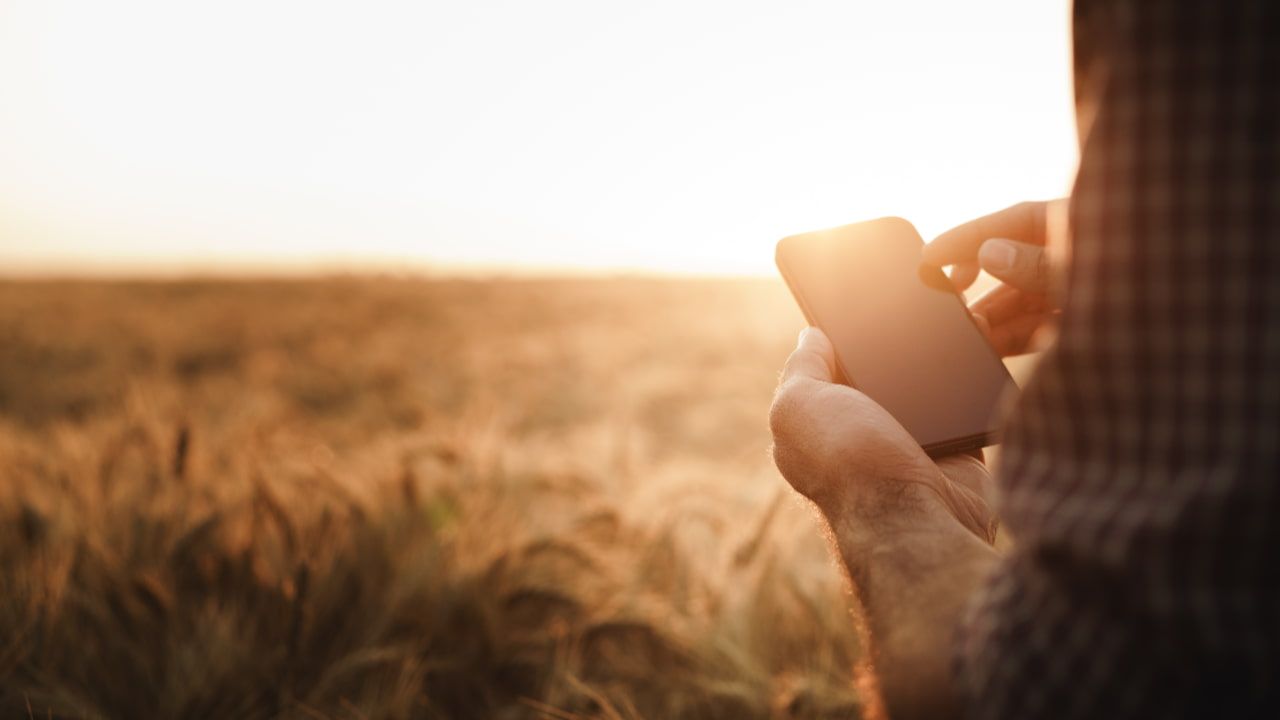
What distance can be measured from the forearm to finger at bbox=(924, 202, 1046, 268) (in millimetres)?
840

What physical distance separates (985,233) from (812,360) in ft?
1.72

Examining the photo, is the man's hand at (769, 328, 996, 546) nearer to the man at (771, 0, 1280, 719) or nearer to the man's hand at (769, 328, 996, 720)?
the man's hand at (769, 328, 996, 720)

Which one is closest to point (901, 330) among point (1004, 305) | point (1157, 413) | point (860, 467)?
point (1004, 305)

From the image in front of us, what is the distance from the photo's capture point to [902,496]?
103 cm

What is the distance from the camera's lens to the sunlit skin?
2.61 feet

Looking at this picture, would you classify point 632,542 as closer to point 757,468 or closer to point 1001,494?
point 757,468

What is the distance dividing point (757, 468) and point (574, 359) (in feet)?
20.2

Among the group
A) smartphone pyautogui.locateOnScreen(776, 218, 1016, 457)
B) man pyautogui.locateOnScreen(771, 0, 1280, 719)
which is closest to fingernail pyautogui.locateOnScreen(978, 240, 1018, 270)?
smartphone pyautogui.locateOnScreen(776, 218, 1016, 457)

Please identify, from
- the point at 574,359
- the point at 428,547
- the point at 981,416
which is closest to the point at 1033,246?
the point at 981,416

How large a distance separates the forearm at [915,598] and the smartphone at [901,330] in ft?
1.78

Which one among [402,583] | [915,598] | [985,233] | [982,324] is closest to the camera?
[915,598]

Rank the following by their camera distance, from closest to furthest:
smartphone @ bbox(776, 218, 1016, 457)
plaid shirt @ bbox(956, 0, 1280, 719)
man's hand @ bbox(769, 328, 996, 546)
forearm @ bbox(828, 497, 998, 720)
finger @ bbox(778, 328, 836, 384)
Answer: plaid shirt @ bbox(956, 0, 1280, 719) → forearm @ bbox(828, 497, 998, 720) → man's hand @ bbox(769, 328, 996, 546) → finger @ bbox(778, 328, 836, 384) → smartphone @ bbox(776, 218, 1016, 457)

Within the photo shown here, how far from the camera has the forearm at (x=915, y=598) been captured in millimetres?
747

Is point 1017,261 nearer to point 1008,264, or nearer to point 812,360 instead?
point 1008,264
